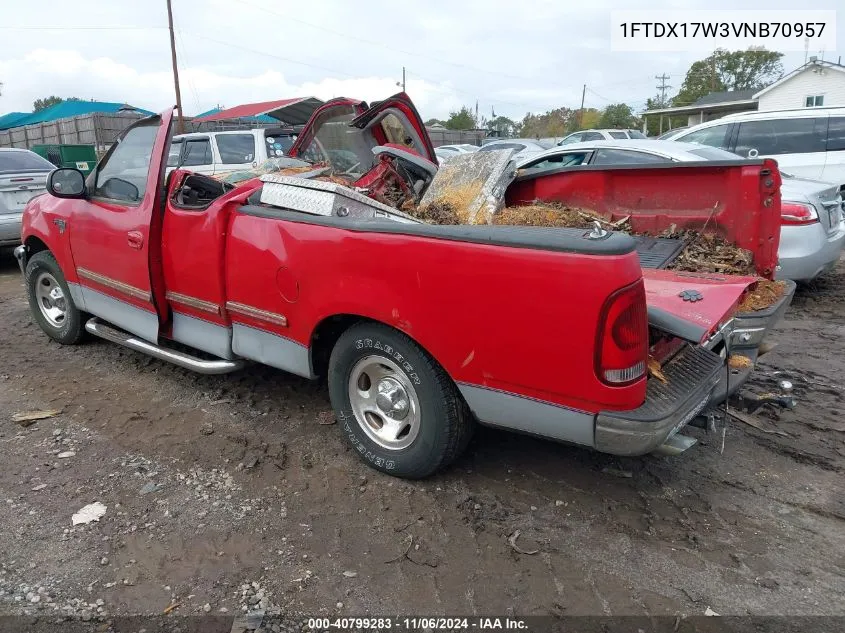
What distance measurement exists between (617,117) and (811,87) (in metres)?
31.1

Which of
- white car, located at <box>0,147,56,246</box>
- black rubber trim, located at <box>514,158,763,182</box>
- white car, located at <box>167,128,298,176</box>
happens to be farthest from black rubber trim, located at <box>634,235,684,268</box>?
white car, located at <box>0,147,56,246</box>

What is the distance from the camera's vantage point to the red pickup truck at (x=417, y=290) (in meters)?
2.38

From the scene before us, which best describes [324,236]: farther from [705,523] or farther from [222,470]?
[705,523]

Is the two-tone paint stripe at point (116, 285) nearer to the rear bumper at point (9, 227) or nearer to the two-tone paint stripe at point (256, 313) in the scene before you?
the two-tone paint stripe at point (256, 313)

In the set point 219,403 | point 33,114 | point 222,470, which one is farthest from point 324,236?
point 33,114

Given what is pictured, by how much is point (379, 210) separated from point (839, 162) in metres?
8.20

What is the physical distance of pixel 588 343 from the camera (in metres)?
2.32

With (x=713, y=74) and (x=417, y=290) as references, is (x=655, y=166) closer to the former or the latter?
(x=417, y=290)

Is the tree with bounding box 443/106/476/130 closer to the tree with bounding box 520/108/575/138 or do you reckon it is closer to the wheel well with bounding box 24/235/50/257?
the tree with bounding box 520/108/575/138

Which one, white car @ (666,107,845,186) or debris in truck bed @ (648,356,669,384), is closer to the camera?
debris in truck bed @ (648,356,669,384)

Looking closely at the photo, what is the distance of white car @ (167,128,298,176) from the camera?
32.8ft

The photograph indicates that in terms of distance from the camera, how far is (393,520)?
9.35ft

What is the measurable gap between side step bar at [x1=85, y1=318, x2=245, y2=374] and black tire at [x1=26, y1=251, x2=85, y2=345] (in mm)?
413

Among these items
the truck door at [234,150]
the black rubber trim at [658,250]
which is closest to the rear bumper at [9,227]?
the truck door at [234,150]
